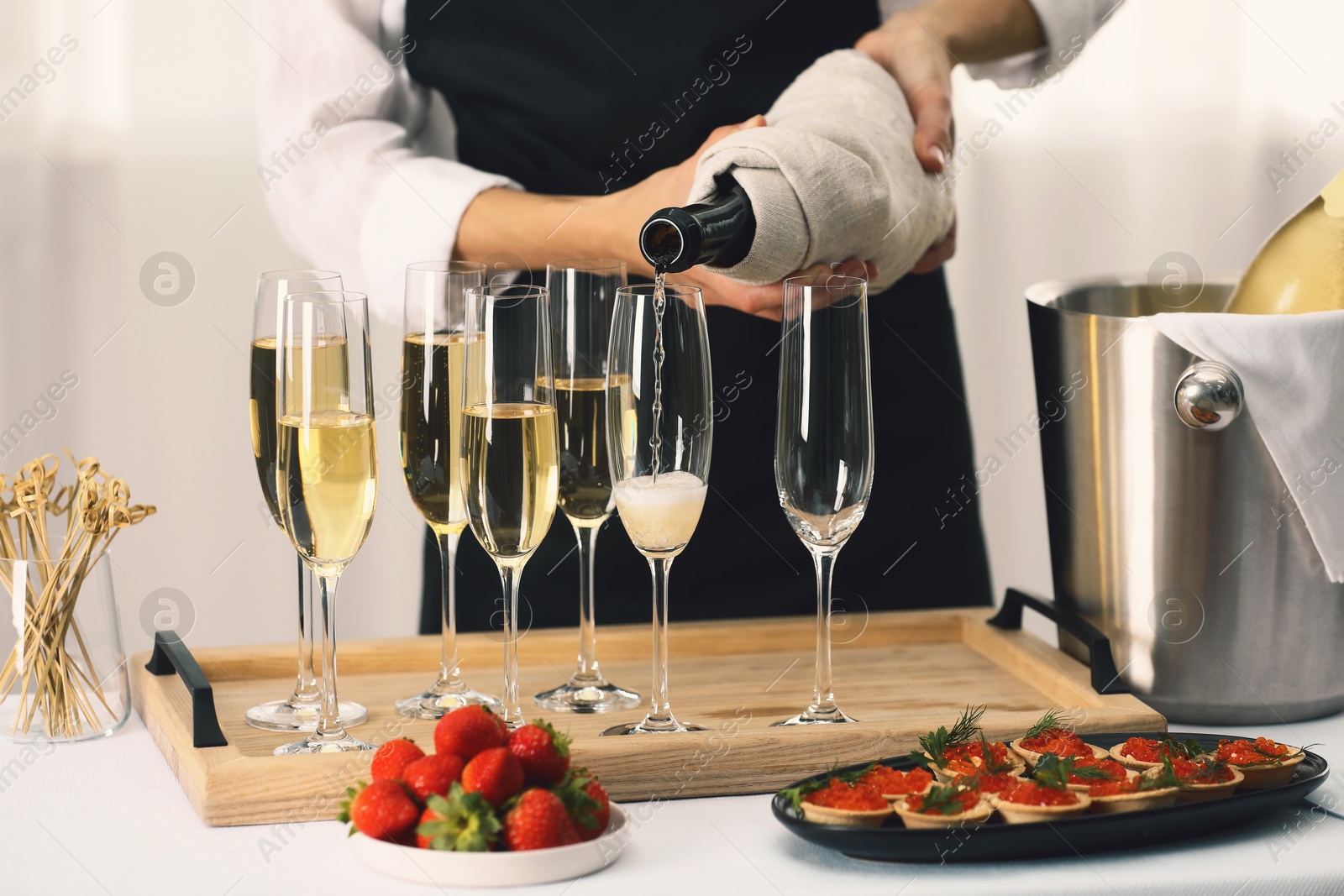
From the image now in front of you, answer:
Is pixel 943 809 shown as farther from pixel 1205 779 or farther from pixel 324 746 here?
pixel 324 746

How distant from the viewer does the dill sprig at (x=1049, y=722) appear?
879 mm

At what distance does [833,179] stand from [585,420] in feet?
0.85

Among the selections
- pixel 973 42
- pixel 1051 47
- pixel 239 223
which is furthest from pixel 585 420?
pixel 239 223

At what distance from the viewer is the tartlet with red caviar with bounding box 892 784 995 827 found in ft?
2.42

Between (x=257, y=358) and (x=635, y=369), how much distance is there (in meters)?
0.26

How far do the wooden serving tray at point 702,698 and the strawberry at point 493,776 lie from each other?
14cm

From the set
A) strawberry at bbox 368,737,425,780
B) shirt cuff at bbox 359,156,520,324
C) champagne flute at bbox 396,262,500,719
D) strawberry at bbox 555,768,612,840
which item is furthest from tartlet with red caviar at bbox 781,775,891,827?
shirt cuff at bbox 359,156,520,324

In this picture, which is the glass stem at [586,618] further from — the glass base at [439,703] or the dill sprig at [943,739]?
the dill sprig at [943,739]

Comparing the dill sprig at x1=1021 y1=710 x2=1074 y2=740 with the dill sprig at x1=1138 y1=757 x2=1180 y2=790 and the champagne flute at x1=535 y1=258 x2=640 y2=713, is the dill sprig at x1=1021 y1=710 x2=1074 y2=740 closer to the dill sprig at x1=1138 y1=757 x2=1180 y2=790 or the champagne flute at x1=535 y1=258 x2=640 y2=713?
the dill sprig at x1=1138 y1=757 x2=1180 y2=790

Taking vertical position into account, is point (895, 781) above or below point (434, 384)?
below

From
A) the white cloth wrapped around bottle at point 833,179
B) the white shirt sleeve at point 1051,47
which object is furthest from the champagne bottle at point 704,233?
the white shirt sleeve at point 1051,47

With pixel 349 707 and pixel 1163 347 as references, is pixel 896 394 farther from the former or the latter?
pixel 349 707

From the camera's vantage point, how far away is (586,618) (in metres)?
1.05

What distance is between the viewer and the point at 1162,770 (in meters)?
0.79
